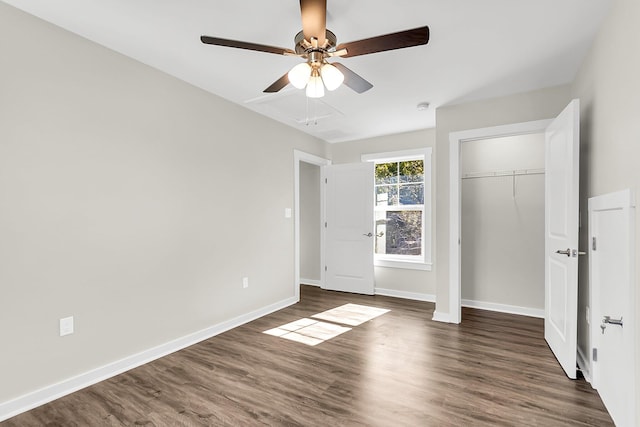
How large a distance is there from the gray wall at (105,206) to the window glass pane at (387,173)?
222cm

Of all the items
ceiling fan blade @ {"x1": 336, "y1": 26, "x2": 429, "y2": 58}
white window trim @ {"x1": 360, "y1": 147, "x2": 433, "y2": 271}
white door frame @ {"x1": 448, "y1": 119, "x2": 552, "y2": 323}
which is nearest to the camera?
ceiling fan blade @ {"x1": 336, "y1": 26, "x2": 429, "y2": 58}

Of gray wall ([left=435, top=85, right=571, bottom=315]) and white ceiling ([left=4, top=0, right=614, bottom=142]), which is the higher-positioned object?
white ceiling ([left=4, top=0, right=614, bottom=142])

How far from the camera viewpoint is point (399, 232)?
496 centimetres

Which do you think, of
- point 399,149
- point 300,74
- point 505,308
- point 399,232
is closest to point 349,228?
point 399,232

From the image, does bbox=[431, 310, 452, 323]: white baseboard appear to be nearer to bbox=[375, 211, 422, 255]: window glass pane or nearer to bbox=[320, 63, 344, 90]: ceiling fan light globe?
bbox=[375, 211, 422, 255]: window glass pane

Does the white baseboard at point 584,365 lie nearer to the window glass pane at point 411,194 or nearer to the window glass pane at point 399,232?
the window glass pane at point 399,232

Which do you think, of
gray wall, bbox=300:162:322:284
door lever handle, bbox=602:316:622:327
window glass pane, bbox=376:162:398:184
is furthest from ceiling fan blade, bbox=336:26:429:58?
gray wall, bbox=300:162:322:284

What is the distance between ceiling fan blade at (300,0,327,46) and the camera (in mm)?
1656

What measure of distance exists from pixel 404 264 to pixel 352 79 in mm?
3311

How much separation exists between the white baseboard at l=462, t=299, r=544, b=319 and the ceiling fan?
3.52 m

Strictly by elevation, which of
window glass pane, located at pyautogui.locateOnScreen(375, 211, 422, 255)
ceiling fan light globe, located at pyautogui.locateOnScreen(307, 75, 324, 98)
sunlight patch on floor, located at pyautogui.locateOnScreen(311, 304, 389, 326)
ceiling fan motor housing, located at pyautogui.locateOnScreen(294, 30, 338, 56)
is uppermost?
ceiling fan motor housing, located at pyautogui.locateOnScreen(294, 30, 338, 56)

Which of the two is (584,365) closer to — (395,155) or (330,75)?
(330,75)

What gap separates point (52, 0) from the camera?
198 cm

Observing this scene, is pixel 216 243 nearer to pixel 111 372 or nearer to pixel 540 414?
pixel 111 372
